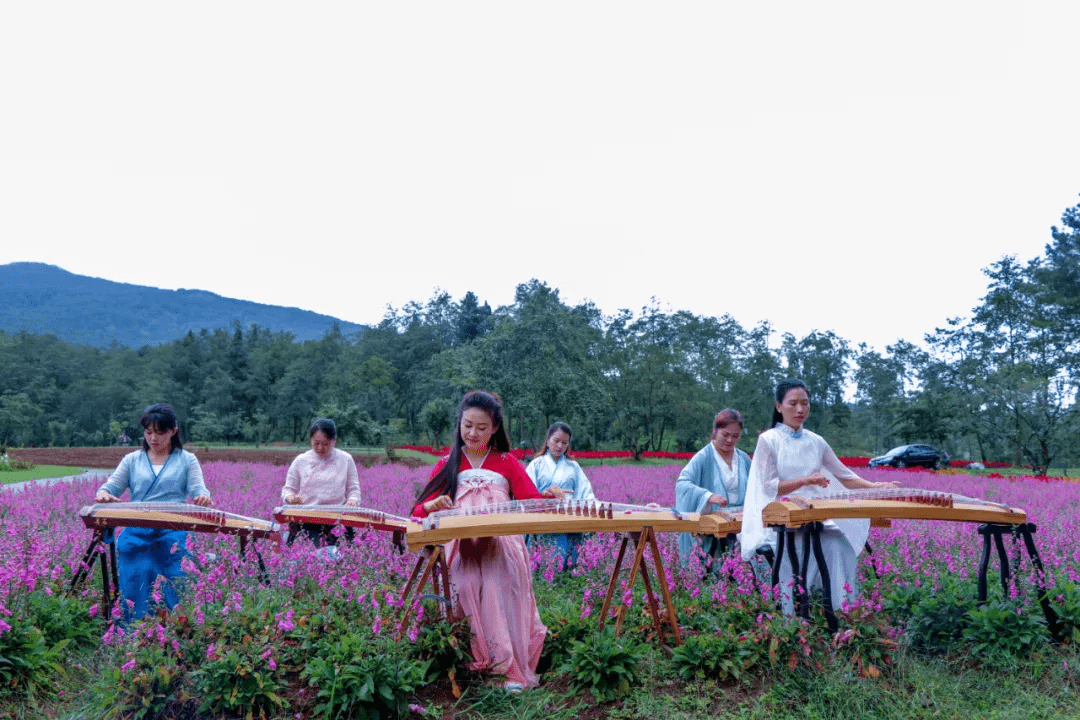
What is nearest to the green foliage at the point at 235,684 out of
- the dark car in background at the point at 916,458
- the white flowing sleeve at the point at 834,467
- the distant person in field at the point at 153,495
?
the distant person in field at the point at 153,495

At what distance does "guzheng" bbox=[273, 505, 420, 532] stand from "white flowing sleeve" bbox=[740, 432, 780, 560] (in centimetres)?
226

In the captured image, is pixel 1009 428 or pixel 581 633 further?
pixel 1009 428

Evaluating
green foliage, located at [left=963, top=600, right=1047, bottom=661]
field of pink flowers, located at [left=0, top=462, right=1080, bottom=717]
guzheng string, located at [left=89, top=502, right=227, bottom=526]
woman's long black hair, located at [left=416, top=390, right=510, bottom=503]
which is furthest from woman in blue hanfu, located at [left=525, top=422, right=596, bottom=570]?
green foliage, located at [left=963, top=600, right=1047, bottom=661]

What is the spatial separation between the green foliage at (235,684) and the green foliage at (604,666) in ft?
4.61

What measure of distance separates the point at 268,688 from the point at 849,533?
3.28 metres

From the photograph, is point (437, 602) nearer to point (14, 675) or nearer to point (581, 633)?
point (581, 633)

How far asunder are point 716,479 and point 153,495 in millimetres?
4037

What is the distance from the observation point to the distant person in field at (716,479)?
19.1 ft

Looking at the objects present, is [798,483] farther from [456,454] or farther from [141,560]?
[141,560]

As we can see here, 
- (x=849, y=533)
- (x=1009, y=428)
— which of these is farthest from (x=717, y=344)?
(x=849, y=533)

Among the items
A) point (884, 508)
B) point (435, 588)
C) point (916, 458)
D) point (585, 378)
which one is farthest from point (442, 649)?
point (916, 458)

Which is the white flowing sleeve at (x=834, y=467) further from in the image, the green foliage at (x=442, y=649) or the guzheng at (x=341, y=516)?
the guzheng at (x=341, y=516)

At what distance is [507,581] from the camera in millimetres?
4043

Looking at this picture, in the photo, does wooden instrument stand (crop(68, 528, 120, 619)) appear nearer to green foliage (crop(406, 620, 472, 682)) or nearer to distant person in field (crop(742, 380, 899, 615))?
green foliage (crop(406, 620, 472, 682))
